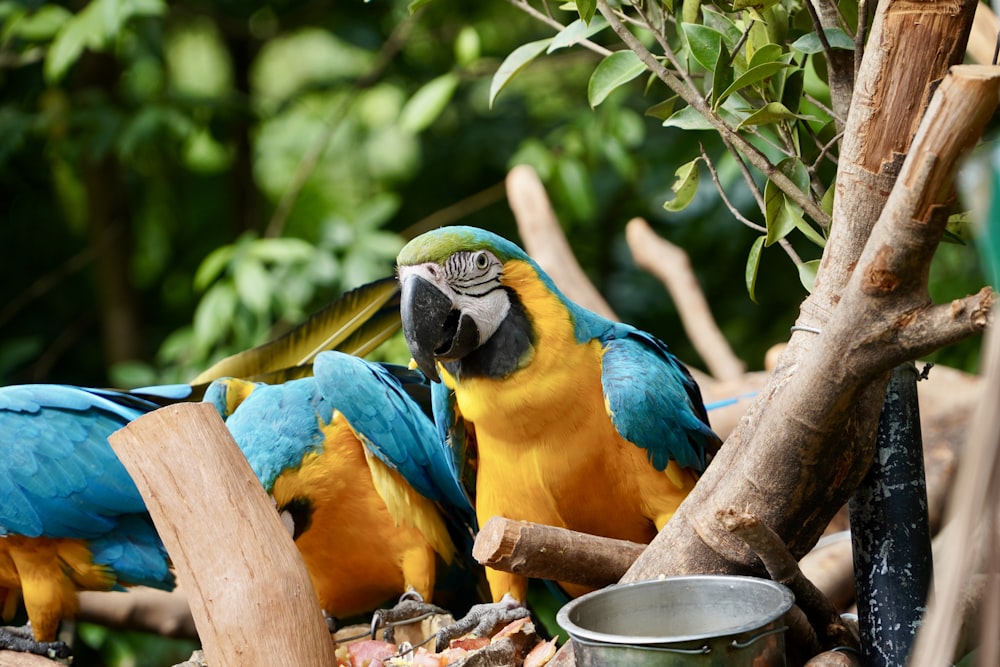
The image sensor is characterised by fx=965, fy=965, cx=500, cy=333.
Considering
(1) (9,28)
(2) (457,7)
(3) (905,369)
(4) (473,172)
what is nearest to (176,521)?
(3) (905,369)

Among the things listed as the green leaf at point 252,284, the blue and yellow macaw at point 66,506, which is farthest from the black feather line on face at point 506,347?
the green leaf at point 252,284

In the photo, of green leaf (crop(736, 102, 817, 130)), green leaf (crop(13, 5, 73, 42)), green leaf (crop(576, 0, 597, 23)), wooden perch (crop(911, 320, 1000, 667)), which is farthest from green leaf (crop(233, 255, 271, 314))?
wooden perch (crop(911, 320, 1000, 667))

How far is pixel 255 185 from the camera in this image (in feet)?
11.6

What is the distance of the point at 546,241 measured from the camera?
230 cm

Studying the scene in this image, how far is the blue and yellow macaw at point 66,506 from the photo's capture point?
1498mm

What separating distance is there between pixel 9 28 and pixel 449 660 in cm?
216

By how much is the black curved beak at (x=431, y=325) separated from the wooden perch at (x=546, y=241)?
110 cm

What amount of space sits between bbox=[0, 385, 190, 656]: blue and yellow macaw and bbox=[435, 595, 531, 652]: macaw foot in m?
0.62

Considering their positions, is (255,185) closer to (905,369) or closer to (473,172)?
(473,172)

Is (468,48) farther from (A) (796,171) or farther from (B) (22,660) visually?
(B) (22,660)

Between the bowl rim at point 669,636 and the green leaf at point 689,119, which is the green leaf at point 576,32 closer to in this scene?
Answer: the green leaf at point 689,119

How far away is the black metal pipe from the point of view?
1.03m

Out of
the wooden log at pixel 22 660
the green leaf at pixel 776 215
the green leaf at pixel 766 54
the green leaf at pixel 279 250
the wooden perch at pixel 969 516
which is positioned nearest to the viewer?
the wooden perch at pixel 969 516

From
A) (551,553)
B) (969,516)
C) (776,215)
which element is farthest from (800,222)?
(969,516)
